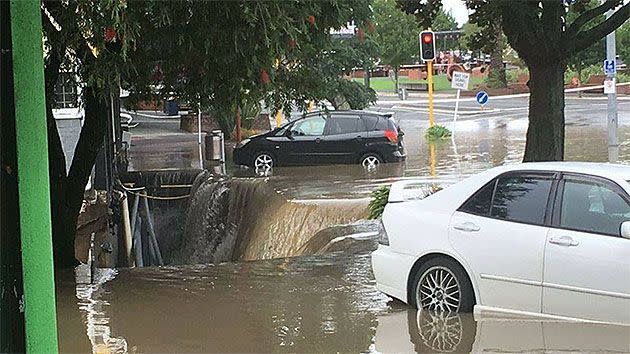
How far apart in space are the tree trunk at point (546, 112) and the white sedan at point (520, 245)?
16.8 ft

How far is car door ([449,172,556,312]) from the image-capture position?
7.80 m

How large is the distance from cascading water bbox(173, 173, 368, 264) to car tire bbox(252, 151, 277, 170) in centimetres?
211

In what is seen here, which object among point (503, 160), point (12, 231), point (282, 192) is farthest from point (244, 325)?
point (503, 160)

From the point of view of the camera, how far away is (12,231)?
14.8 feet

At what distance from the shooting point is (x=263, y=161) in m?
25.3

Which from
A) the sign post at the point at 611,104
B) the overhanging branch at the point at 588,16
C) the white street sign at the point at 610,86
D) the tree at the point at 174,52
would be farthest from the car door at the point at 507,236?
the white street sign at the point at 610,86

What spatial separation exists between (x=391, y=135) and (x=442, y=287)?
16.7 meters

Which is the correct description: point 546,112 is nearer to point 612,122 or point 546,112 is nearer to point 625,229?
point 625,229

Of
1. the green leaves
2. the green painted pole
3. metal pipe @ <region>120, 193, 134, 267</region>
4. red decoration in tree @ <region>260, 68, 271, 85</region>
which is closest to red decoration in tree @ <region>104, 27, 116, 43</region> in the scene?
red decoration in tree @ <region>260, 68, 271, 85</region>

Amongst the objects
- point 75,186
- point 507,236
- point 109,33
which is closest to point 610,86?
point 75,186

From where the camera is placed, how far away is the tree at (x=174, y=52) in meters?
8.41

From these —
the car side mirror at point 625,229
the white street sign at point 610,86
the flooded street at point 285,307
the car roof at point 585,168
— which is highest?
the white street sign at point 610,86

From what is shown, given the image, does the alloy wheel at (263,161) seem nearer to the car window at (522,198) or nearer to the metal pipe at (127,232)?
the metal pipe at (127,232)

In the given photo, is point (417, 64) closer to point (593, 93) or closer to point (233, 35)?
point (593, 93)
